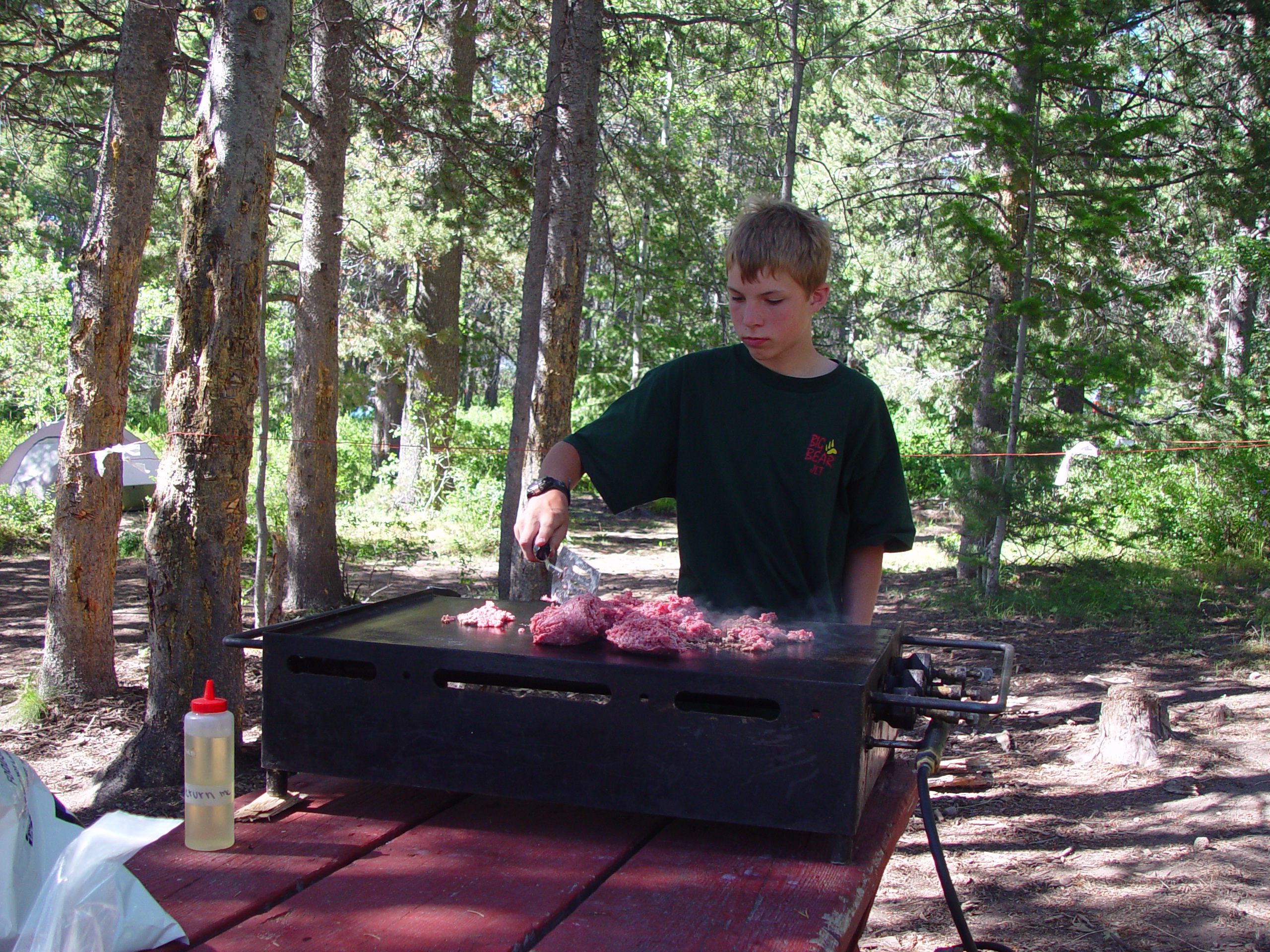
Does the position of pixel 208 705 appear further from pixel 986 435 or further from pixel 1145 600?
pixel 1145 600

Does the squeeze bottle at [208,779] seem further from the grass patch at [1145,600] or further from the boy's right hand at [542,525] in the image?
the grass patch at [1145,600]

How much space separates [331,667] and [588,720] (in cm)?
50

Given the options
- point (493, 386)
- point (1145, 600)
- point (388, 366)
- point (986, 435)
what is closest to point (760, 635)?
point (986, 435)

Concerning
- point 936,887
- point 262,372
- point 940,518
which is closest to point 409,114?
point 262,372

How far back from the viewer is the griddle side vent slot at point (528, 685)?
154cm

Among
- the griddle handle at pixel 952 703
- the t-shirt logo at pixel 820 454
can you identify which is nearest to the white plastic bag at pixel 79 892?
the griddle handle at pixel 952 703

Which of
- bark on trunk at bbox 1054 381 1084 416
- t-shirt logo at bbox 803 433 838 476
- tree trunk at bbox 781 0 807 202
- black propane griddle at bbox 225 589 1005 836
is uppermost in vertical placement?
tree trunk at bbox 781 0 807 202

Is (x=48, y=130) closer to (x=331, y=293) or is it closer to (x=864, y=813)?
(x=331, y=293)

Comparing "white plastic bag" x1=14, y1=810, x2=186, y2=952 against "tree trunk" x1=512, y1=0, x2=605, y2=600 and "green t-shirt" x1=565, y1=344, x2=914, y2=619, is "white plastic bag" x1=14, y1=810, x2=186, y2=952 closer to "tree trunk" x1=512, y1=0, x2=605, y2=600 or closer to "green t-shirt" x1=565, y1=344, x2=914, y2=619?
"green t-shirt" x1=565, y1=344, x2=914, y2=619

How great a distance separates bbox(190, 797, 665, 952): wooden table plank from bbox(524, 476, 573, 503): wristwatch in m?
0.63

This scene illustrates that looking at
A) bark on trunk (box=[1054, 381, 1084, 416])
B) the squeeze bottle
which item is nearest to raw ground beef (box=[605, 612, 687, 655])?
the squeeze bottle

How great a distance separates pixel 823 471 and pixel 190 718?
4.58ft

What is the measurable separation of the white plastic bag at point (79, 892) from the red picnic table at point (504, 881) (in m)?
0.06

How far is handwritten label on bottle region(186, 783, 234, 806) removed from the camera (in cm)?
150
